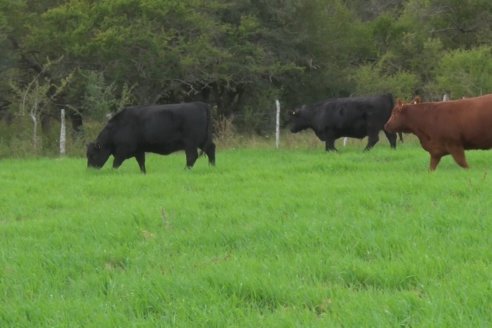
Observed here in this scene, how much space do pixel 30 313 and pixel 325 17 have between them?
26.5 metres

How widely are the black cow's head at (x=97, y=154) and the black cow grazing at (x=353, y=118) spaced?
595cm

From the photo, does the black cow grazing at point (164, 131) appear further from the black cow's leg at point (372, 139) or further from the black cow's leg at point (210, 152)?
the black cow's leg at point (372, 139)

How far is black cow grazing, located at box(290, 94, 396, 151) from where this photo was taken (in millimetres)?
16609

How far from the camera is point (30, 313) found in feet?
14.0

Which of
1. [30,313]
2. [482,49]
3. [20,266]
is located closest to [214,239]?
[20,266]

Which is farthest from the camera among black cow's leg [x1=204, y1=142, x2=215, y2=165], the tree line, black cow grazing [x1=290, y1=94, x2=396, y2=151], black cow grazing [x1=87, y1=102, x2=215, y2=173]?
the tree line

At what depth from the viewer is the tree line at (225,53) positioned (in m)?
21.9

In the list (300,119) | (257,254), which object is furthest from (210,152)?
(257,254)

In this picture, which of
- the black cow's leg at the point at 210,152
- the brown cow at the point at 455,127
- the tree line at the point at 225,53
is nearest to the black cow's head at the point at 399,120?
the brown cow at the point at 455,127

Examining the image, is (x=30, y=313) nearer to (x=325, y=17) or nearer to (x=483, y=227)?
(x=483, y=227)

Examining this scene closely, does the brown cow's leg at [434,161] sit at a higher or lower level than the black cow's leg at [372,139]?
lower

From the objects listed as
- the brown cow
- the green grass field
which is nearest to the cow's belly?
the green grass field

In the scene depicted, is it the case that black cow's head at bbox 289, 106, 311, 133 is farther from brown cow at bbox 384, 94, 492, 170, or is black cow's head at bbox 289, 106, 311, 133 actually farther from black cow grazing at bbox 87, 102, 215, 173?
brown cow at bbox 384, 94, 492, 170

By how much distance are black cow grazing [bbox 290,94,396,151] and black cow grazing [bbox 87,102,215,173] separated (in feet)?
15.3
